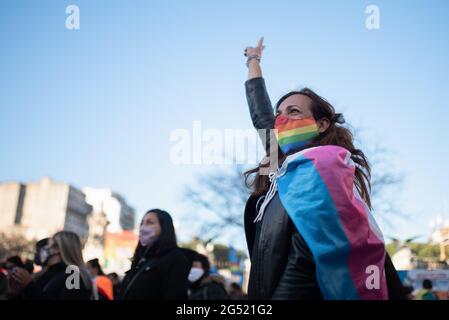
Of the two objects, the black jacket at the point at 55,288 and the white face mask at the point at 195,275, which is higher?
the black jacket at the point at 55,288

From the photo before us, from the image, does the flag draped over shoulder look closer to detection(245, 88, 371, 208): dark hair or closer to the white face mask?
detection(245, 88, 371, 208): dark hair

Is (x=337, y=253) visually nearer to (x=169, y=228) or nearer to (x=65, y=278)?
(x=169, y=228)

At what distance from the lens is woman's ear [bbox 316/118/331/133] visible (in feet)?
6.85

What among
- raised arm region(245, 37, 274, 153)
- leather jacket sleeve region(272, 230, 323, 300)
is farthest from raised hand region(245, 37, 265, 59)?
leather jacket sleeve region(272, 230, 323, 300)

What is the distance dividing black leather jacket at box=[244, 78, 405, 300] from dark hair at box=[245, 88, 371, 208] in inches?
12.6

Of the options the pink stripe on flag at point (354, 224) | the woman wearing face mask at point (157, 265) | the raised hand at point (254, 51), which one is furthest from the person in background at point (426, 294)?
the pink stripe on flag at point (354, 224)

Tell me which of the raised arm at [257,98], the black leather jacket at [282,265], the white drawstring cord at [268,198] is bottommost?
the black leather jacket at [282,265]

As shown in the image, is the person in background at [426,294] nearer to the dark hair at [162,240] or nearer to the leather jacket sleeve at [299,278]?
the dark hair at [162,240]

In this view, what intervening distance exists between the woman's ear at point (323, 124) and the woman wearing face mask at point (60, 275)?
2716 millimetres

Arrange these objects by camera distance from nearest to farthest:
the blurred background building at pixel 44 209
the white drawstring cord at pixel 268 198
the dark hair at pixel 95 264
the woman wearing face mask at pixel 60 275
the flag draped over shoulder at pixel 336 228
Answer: the flag draped over shoulder at pixel 336 228, the white drawstring cord at pixel 268 198, the woman wearing face mask at pixel 60 275, the dark hair at pixel 95 264, the blurred background building at pixel 44 209

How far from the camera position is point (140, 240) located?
3871mm

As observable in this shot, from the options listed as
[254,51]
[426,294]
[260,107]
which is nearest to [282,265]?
[260,107]

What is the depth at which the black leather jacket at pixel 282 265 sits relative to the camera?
62.0 inches

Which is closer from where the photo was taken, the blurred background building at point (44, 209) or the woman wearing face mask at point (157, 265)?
the woman wearing face mask at point (157, 265)
